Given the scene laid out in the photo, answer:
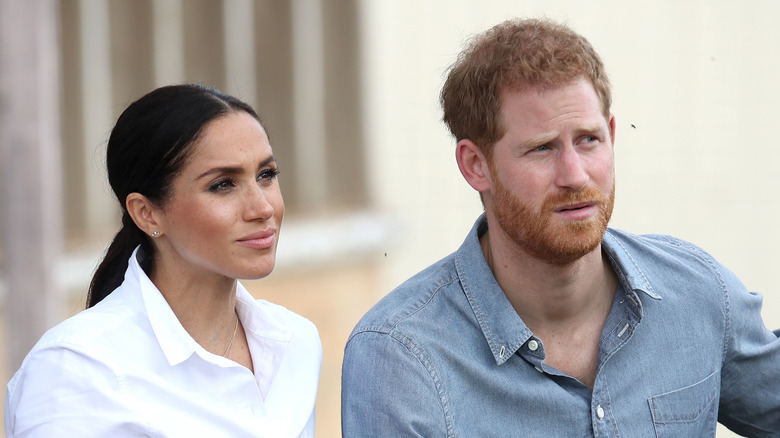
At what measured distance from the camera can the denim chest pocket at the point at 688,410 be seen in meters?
2.38

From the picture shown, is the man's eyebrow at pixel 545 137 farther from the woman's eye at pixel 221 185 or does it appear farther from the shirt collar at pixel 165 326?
the shirt collar at pixel 165 326

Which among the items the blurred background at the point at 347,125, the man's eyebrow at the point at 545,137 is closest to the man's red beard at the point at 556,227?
the man's eyebrow at the point at 545,137

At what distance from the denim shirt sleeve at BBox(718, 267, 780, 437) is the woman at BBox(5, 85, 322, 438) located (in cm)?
89

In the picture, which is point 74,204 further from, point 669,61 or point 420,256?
point 669,61

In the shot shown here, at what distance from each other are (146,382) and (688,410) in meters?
1.09

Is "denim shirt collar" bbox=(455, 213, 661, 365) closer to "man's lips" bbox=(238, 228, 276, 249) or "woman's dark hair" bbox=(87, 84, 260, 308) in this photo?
"man's lips" bbox=(238, 228, 276, 249)

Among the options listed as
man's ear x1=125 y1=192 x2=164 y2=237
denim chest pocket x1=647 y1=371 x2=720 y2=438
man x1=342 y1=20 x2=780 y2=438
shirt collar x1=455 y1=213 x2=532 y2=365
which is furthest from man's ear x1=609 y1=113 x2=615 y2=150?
man's ear x1=125 y1=192 x2=164 y2=237

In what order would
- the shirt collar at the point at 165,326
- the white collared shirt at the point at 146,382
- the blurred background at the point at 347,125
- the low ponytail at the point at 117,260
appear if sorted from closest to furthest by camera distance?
the white collared shirt at the point at 146,382, the shirt collar at the point at 165,326, the low ponytail at the point at 117,260, the blurred background at the point at 347,125

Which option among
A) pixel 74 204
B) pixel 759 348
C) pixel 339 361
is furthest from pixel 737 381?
pixel 339 361

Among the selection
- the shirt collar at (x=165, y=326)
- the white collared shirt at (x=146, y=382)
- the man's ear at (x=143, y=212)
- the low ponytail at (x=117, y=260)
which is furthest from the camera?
the low ponytail at (x=117, y=260)

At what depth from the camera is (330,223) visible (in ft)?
17.2

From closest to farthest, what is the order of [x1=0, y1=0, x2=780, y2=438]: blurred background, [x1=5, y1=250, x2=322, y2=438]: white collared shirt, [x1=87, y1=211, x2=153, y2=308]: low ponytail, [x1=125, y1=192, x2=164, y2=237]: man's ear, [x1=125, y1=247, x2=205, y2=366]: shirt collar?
[x1=5, y1=250, x2=322, y2=438]: white collared shirt, [x1=125, y1=247, x2=205, y2=366]: shirt collar, [x1=125, y1=192, x2=164, y2=237]: man's ear, [x1=87, y1=211, x2=153, y2=308]: low ponytail, [x1=0, y1=0, x2=780, y2=438]: blurred background

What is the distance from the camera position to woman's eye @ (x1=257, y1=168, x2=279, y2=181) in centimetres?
233

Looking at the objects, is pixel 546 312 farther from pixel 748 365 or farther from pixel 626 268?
pixel 748 365
